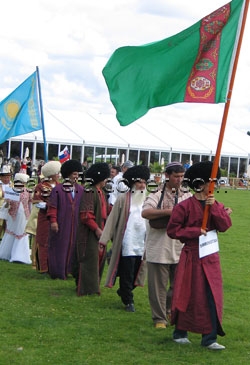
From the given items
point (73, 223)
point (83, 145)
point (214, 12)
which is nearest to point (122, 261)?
point (73, 223)

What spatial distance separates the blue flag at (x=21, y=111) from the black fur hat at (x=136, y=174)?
680 centimetres

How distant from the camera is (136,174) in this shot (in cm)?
938

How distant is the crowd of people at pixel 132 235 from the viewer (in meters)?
7.30

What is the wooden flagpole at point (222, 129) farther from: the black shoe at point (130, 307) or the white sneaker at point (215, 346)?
the black shoe at point (130, 307)

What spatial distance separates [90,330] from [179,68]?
2.99 meters

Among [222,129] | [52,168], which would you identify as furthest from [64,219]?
[222,129]

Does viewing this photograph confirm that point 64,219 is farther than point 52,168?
No

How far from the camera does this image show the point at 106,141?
156 feet

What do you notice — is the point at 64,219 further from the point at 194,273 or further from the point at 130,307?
the point at 194,273

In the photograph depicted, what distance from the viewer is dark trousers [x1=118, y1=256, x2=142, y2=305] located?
9.34m

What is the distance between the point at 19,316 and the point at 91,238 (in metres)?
1.83

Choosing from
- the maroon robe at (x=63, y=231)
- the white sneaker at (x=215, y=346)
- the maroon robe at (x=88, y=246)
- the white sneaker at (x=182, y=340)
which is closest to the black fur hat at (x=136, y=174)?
the maroon robe at (x=88, y=246)

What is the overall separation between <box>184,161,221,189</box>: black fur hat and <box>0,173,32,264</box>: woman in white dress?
6.41m

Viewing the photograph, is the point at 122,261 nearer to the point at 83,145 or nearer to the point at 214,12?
the point at 214,12
